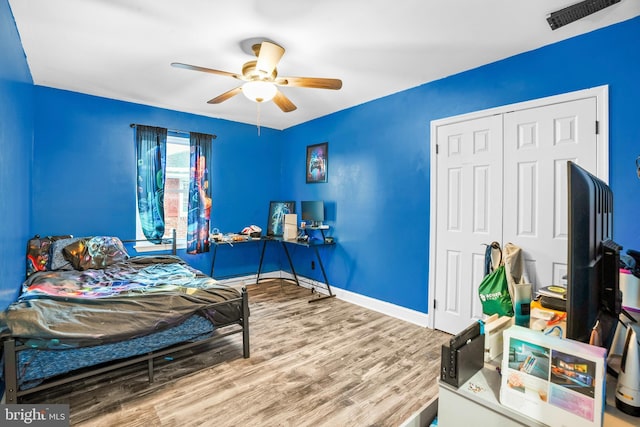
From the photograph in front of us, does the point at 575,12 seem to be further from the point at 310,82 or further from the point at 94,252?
the point at 94,252

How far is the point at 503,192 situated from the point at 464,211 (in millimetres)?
385

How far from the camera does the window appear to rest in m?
4.34

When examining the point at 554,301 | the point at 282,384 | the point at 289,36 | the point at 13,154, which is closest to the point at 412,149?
the point at 289,36

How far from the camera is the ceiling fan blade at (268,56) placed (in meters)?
2.10

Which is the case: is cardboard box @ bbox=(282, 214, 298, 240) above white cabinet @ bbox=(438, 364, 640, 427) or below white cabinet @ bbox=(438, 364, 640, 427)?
above


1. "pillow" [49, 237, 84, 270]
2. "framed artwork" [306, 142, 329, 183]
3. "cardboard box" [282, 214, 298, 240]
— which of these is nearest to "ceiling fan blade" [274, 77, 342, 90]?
"framed artwork" [306, 142, 329, 183]

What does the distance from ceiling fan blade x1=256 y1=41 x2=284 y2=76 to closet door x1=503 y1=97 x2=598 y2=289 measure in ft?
6.58

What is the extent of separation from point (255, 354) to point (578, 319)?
242 cm

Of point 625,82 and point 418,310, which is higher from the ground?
point 625,82

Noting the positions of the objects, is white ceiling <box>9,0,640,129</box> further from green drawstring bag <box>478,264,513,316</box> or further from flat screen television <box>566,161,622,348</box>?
green drawstring bag <box>478,264,513,316</box>

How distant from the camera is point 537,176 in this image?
2496 millimetres

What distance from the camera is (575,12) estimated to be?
6.60 feet

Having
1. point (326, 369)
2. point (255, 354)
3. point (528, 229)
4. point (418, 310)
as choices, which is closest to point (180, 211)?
point (255, 354)

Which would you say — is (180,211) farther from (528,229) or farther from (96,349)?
(528,229)
